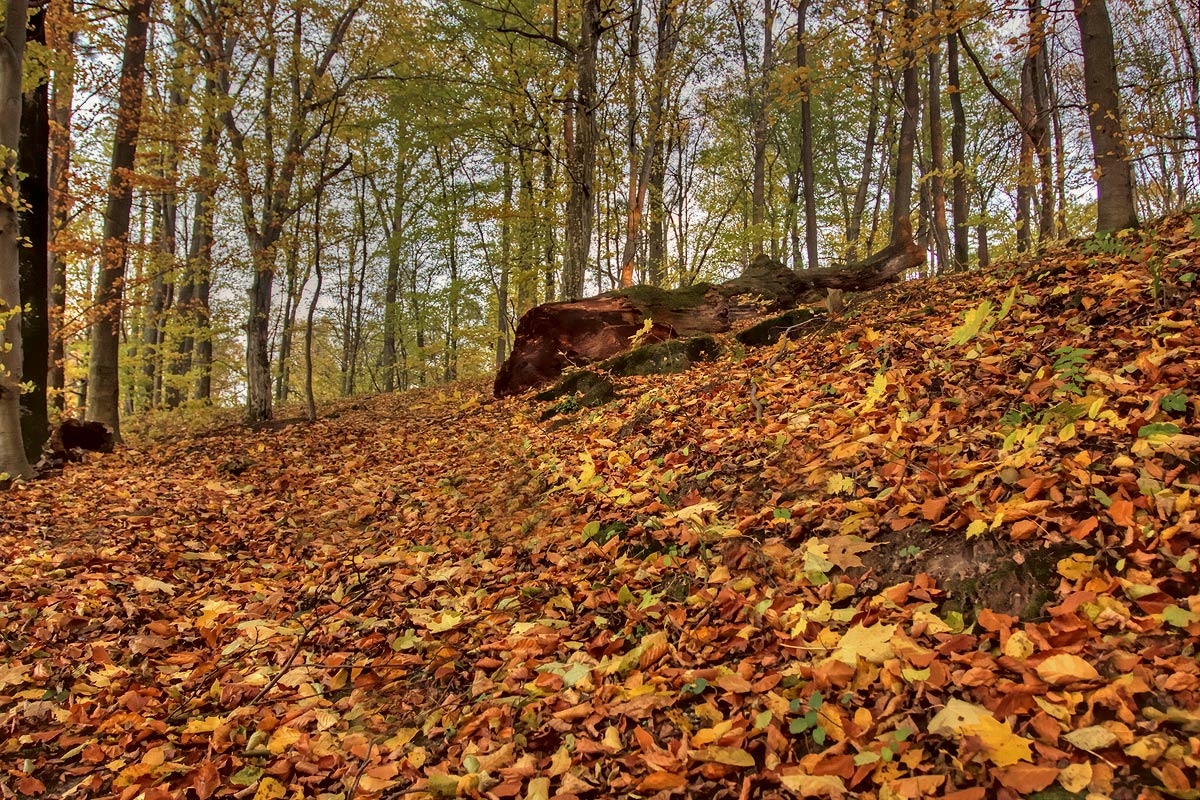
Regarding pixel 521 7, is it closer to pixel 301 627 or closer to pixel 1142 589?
pixel 301 627

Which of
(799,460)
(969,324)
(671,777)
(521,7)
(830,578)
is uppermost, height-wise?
(521,7)

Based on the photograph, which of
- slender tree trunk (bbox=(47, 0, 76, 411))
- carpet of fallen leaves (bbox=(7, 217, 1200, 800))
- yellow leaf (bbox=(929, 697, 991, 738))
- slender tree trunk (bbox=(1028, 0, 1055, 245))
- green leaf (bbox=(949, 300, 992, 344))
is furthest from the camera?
slender tree trunk (bbox=(47, 0, 76, 411))

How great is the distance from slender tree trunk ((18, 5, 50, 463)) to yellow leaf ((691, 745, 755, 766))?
962 cm

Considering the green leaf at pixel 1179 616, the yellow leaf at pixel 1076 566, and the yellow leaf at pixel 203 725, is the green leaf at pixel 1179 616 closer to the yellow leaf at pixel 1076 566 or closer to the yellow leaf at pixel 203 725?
the yellow leaf at pixel 1076 566

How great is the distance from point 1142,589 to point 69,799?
388 centimetres

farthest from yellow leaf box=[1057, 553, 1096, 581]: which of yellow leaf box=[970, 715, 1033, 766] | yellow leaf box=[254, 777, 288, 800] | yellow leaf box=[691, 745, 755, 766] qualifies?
yellow leaf box=[254, 777, 288, 800]

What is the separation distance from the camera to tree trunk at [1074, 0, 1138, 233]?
5320 millimetres

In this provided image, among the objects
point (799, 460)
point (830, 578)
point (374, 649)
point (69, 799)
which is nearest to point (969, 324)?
point (799, 460)

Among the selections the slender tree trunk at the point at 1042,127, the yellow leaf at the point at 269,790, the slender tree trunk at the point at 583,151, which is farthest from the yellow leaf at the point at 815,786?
the slender tree trunk at the point at 583,151

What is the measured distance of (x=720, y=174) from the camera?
2341cm

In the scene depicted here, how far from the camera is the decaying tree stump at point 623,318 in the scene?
902 cm

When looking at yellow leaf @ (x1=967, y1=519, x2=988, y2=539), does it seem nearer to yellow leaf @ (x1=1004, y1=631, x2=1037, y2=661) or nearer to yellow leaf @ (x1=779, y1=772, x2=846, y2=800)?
yellow leaf @ (x1=1004, y1=631, x2=1037, y2=661)

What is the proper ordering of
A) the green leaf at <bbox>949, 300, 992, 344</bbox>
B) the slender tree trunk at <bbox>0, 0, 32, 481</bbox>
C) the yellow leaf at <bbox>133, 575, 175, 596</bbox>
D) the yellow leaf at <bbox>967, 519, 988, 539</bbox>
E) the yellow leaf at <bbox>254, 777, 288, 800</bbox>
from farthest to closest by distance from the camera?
1. the slender tree trunk at <bbox>0, 0, 32, 481</bbox>
2. the yellow leaf at <bbox>133, 575, 175, 596</bbox>
3. the green leaf at <bbox>949, 300, 992, 344</bbox>
4. the yellow leaf at <bbox>967, 519, 988, 539</bbox>
5. the yellow leaf at <bbox>254, 777, 288, 800</bbox>

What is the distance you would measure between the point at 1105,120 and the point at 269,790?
7624 millimetres
